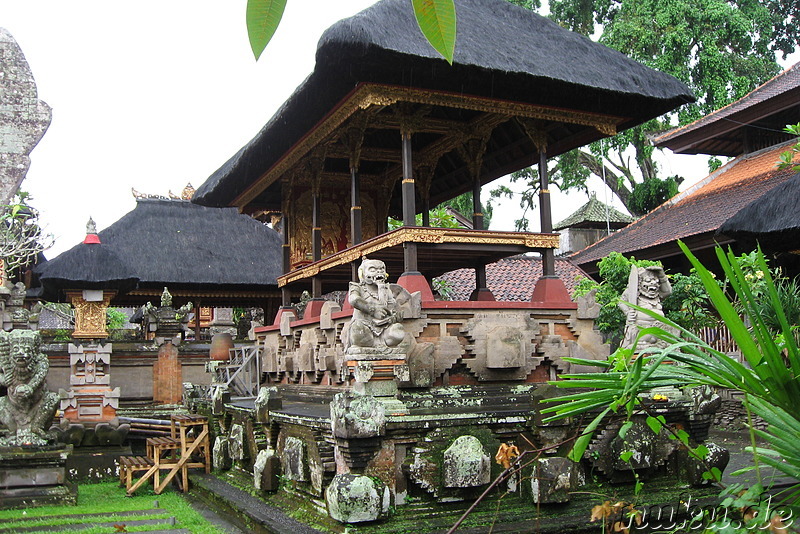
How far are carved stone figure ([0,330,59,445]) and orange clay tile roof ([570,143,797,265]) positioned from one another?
36.3 feet

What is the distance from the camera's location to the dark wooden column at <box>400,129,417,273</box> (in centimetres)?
920

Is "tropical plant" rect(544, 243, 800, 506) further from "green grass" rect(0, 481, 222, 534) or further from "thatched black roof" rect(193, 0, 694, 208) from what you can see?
"green grass" rect(0, 481, 222, 534)

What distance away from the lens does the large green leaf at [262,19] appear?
1.45 m

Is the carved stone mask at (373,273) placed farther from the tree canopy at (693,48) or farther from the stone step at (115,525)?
the tree canopy at (693,48)

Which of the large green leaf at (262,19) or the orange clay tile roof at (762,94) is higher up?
the orange clay tile roof at (762,94)

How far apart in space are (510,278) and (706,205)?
6.25 meters

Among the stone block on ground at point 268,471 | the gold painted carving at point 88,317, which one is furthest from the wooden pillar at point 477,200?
the gold painted carving at point 88,317

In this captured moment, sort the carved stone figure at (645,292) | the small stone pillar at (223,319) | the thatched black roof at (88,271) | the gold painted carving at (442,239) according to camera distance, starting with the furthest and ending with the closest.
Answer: the small stone pillar at (223,319) < the thatched black roof at (88,271) < the gold painted carving at (442,239) < the carved stone figure at (645,292)

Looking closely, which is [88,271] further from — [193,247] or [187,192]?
[187,192]

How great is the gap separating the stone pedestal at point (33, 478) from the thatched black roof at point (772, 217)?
10.6 meters

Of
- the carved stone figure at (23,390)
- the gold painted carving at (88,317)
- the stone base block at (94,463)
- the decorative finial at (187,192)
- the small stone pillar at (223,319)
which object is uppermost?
the decorative finial at (187,192)

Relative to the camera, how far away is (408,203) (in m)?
9.52

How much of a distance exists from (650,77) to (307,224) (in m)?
6.32

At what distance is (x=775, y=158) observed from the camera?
16.6 m
